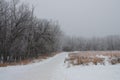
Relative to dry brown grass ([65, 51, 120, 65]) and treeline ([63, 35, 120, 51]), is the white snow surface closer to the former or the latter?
dry brown grass ([65, 51, 120, 65])

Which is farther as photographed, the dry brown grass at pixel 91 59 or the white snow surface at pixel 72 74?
the dry brown grass at pixel 91 59

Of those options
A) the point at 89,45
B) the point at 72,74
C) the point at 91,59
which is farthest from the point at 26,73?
the point at 89,45

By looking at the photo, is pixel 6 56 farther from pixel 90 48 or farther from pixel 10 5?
pixel 90 48

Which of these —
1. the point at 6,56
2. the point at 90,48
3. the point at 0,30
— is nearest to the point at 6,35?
the point at 0,30

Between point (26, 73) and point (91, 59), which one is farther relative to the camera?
point (91, 59)

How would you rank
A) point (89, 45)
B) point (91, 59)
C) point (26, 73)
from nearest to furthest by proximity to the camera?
A: point (26, 73), point (91, 59), point (89, 45)

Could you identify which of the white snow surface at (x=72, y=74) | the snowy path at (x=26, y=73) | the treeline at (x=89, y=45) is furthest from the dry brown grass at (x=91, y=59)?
the treeline at (x=89, y=45)

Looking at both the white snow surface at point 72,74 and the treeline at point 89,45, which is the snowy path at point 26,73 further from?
the treeline at point 89,45

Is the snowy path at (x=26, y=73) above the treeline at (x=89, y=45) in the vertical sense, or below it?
above

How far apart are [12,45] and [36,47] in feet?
46.0

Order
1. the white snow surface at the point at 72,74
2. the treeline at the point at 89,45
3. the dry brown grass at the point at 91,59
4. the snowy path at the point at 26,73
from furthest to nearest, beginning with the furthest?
1. the treeline at the point at 89,45
2. the dry brown grass at the point at 91,59
3. the snowy path at the point at 26,73
4. the white snow surface at the point at 72,74

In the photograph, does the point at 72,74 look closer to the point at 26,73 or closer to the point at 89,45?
the point at 26,73

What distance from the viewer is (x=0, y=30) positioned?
27.7 metres

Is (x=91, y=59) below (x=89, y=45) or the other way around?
the other way around
